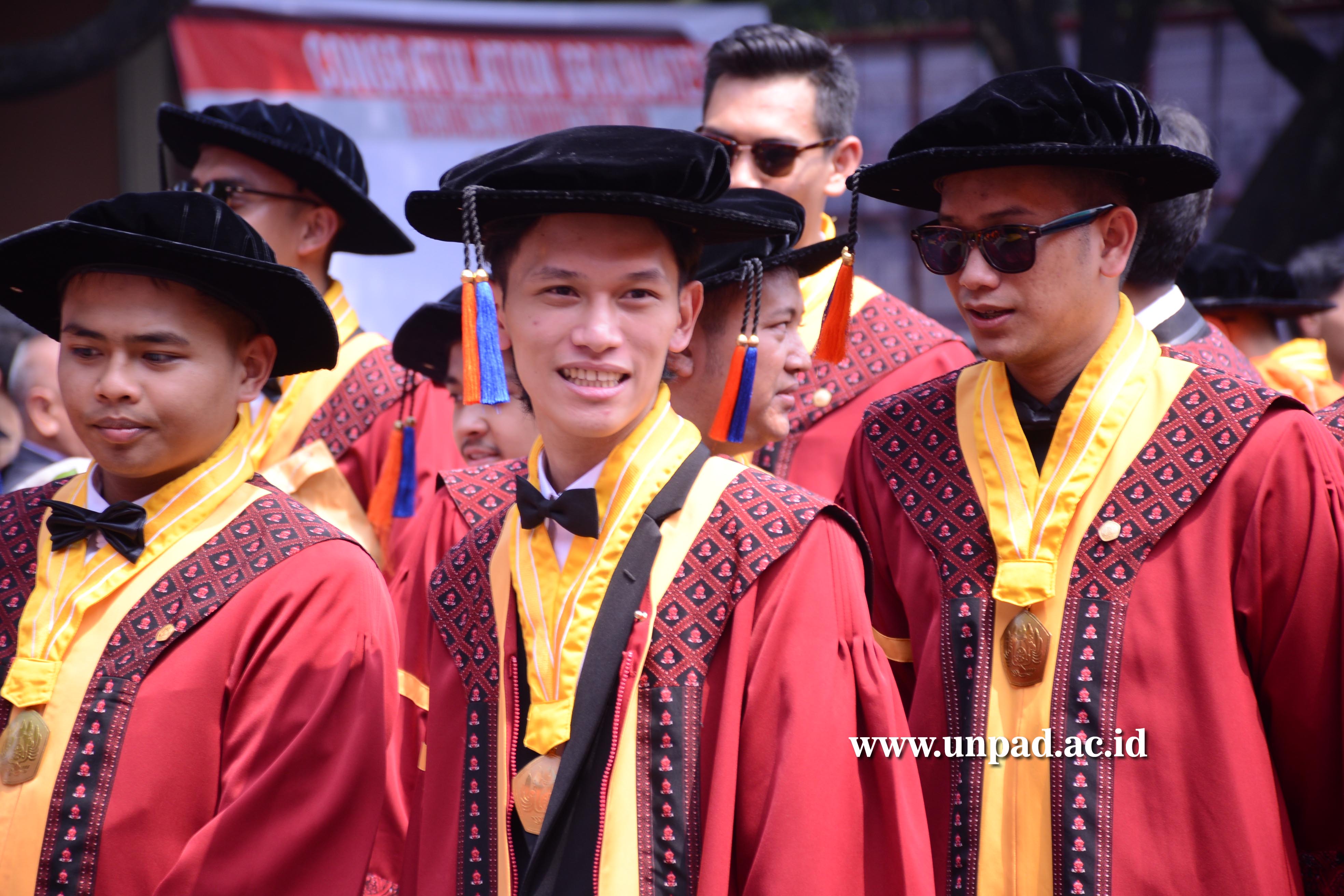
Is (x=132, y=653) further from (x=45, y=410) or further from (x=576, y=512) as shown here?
(x=45, y=410)

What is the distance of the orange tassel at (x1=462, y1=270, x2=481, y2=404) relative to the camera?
7.64 ft

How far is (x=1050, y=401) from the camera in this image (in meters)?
2.81

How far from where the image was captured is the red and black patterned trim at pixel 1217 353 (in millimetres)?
3334

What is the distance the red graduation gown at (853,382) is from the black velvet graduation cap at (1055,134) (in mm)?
1337

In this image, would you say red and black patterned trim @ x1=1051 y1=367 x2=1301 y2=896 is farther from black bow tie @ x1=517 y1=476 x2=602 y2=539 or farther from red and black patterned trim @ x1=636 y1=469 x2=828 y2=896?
black bow tie @ x1=517 y1=476 x2=602 y2=539

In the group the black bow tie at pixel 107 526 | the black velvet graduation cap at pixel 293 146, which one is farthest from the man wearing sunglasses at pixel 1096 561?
the black velvet graduation cap at pixel 293 146

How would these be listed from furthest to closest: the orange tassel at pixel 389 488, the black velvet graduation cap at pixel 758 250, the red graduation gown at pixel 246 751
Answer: the orange tassel at pixel 389 488, the black velvet graduation cap at pixel 758 250, the red graduation gown at pixel 246 751

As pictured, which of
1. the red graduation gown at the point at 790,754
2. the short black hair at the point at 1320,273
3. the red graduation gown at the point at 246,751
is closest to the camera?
the red graduation gown at the point at 790,754

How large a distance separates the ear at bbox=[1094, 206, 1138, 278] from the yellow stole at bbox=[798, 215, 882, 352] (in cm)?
140

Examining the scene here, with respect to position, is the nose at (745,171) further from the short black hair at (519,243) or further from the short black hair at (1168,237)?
the short black hair at (519,243)

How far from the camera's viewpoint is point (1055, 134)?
264cm

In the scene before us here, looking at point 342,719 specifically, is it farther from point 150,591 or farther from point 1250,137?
point 1250,137

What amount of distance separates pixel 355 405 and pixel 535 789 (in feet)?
7.22

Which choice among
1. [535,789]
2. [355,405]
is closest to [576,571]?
[535,789]
